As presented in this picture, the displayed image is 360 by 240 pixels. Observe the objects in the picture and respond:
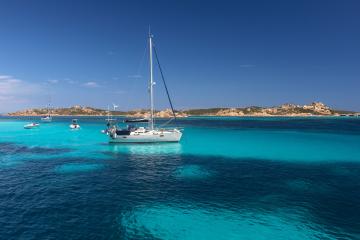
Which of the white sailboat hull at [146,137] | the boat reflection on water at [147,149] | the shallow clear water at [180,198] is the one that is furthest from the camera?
the white sailboat hull at [146,137]

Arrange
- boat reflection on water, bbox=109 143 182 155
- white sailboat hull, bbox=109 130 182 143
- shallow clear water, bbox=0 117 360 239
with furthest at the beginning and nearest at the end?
1. white sailboat hull, bbox=109 130 182 143
2. boat reflection on water, bbox=109 143 182 155
3. shallow clear water, bbox=0 117 360 239

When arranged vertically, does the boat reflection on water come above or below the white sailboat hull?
below

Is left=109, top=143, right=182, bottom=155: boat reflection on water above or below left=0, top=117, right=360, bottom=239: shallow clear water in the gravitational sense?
above

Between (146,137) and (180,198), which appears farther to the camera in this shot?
(146,137)

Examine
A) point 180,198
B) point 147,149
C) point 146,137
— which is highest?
point 146,137

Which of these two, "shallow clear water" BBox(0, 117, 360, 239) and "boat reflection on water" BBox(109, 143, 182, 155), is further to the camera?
"boat reflection on water" BBox(109, 143, 182, 155)

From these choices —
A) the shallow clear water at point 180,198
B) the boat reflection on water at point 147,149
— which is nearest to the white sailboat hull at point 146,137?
the boat reflection on water at point 147,149

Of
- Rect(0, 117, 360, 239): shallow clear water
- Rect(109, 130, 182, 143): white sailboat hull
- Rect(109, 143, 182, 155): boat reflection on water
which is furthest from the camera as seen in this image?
Rect(109, 130, 182, 143): white sailboat hull

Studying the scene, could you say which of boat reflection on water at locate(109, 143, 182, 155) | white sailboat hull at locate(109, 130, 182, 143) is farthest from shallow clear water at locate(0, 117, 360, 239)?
white sailboat hull at locate(109, 130, 182, 143)

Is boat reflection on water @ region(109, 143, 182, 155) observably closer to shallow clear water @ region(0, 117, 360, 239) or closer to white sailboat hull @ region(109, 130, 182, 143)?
white sailboat hull @ region(109, 130, 182, 143)

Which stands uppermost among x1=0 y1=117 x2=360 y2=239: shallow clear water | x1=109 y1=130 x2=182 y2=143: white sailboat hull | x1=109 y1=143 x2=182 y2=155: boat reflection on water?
x1=109 y1=130 x2=182 y2=143: white sailboat hull

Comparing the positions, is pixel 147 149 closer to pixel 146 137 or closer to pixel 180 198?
pixel 146 137

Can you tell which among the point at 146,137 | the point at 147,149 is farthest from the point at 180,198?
the point at 146,137

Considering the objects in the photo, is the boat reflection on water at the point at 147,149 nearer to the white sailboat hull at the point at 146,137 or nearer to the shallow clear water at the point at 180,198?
the white sailboat hull at the point at 146,137
